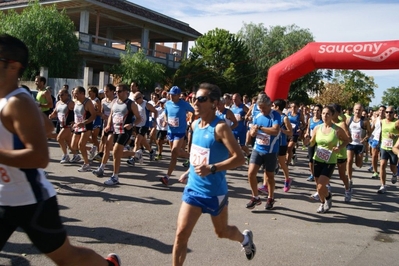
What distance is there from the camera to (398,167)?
10.2 metres

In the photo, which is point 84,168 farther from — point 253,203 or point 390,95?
point 390,95

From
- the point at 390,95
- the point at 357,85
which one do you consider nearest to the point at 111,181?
the point at 357,85

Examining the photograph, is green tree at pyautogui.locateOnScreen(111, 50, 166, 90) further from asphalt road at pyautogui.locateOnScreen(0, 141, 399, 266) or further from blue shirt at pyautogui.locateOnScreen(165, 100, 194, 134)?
asphalt road at pyautogui.locateOnScreen(0, 141, 399, 266)

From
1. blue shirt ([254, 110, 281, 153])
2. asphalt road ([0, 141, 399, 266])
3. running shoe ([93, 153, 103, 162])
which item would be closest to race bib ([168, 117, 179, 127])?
asphalt road ([0, 141, 399, 266])

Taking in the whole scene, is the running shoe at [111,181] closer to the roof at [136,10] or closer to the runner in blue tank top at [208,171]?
the runner in blue tank top at [208,171]

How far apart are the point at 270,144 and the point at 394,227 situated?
7.50 feet

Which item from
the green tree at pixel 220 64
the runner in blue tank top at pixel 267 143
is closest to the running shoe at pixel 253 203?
the runner in blue tank top at pixel 267 143

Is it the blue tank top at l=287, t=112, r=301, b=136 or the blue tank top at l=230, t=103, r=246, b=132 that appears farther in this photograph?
the blue tank top at l=230, t=103, r=246, b=132

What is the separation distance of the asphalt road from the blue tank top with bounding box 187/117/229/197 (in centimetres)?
100

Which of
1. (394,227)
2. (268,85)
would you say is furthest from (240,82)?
(394,227)

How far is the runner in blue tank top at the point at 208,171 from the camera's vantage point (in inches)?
149

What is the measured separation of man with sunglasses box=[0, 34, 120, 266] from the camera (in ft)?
8.04

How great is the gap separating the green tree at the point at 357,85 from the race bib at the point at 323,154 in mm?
54879

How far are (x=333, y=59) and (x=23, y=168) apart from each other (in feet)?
32.6
